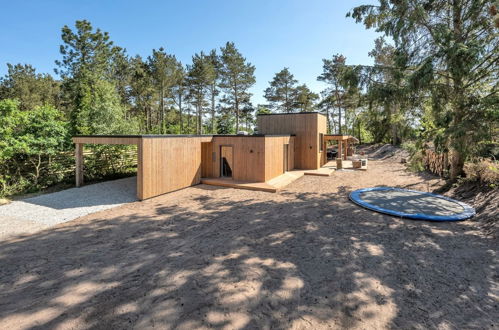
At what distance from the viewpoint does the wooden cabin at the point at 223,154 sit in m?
8.34

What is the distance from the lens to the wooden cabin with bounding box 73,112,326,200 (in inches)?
328

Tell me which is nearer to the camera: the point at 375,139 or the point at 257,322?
the point at 257,322

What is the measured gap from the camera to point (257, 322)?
2.73m

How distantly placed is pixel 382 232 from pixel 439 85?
19.3 ft

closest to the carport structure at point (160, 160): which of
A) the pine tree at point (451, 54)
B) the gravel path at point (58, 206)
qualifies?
the gravel path at point (58, 206)

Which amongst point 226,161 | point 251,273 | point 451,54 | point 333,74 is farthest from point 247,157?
point 333,74

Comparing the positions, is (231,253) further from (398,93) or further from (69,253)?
(398,93)

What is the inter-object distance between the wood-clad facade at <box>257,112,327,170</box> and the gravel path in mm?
8943

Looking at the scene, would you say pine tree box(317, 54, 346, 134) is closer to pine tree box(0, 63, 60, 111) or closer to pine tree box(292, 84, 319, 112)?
pine tree box(292, 84, 319, 112)

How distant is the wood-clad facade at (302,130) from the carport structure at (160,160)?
18.0 ft

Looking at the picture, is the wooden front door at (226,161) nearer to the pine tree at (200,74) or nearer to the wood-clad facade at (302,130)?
the wood-clad facade at (302,130)

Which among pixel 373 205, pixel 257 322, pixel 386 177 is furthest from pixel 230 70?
pixel 257 322

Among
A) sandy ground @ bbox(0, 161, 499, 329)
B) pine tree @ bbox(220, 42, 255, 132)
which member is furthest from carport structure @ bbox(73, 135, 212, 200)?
pine tree @ bbox(220, 42, 255, 132)

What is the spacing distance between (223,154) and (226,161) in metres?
0.38
